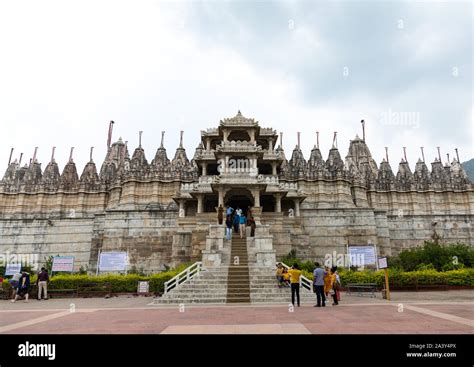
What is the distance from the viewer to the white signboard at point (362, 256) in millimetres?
26359

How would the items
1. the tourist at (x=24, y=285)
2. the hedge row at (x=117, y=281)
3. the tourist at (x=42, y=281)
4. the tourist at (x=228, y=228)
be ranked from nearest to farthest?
the tourist at (x=24, y=285), the tourist at (x=42, y=281), the hedge row at (x=117, y=281), the tourist at (x=228, y=228)

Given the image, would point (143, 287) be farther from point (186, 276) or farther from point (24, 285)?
point (24, 285)

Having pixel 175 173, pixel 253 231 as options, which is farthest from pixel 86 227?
pixel 253 231

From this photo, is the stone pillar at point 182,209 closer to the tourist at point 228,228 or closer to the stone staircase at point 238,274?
the stone staircase at point 238,274

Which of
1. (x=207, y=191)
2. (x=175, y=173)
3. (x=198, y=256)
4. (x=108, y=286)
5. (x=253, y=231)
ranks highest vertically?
(x=175, y=173)

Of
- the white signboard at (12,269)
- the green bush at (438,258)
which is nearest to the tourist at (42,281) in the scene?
the white signboard at (12,269)

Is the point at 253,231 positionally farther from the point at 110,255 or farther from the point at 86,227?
the point at 86,227

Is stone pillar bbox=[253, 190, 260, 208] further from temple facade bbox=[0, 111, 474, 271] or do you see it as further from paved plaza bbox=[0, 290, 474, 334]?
paved plaza bbox=[0, 290, 474, 334]

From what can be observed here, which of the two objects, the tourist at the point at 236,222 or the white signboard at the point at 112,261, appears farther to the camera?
the white signboard at the point at 112,261

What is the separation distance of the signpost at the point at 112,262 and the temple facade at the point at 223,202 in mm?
3948

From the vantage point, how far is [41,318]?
34.9 ft

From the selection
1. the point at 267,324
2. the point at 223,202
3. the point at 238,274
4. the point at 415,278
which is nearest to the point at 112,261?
the point at 223,202

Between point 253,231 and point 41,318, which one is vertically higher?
point 253,231
